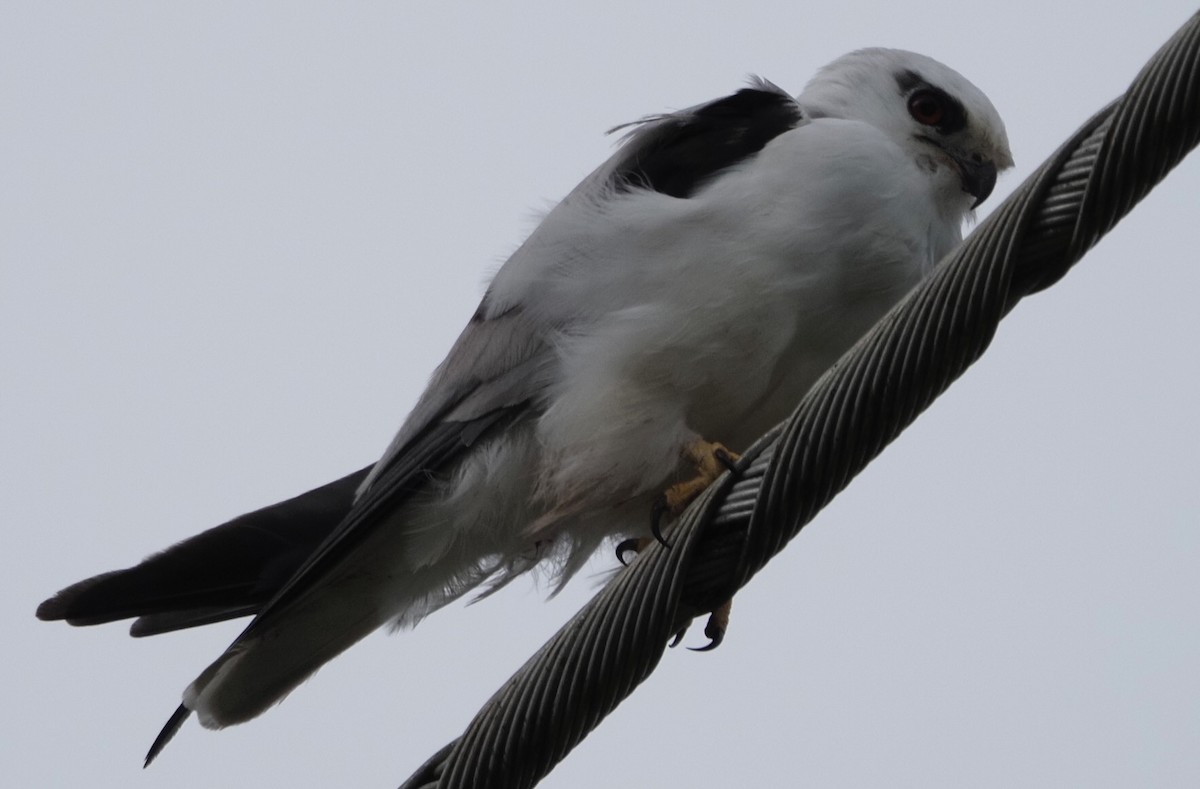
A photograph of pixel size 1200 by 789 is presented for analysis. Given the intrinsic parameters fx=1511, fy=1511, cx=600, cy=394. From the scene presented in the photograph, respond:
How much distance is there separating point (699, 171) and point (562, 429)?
0.77m

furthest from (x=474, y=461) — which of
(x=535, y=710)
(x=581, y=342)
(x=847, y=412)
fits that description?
(x=847, y=412)

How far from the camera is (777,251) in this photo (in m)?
3.45

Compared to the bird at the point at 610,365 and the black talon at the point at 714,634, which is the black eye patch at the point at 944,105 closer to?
the bird at the point at 610,365

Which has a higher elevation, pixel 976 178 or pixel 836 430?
pixel 836 430

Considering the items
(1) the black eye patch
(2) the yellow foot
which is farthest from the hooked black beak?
(2) the yellow foot

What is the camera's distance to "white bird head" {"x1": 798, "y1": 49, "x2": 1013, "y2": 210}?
13.4ft

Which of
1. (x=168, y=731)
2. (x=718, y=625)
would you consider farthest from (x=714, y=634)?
(x=168, y=731)

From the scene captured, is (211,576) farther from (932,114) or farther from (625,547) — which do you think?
(932,114)

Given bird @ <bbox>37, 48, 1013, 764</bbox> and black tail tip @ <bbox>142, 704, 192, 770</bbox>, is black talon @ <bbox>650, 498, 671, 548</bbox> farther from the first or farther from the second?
black tail tip @ <bbox>142, 704, 192, 770</bbox>

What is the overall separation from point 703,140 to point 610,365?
0.75 m

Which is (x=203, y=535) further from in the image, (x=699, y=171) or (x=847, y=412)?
(x=847, y=412)

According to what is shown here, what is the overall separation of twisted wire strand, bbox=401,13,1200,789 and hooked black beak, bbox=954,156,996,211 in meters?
1.95

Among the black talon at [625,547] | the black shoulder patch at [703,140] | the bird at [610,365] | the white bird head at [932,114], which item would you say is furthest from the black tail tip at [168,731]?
the white bird head at [932,114]

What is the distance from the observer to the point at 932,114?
13.7 feet
